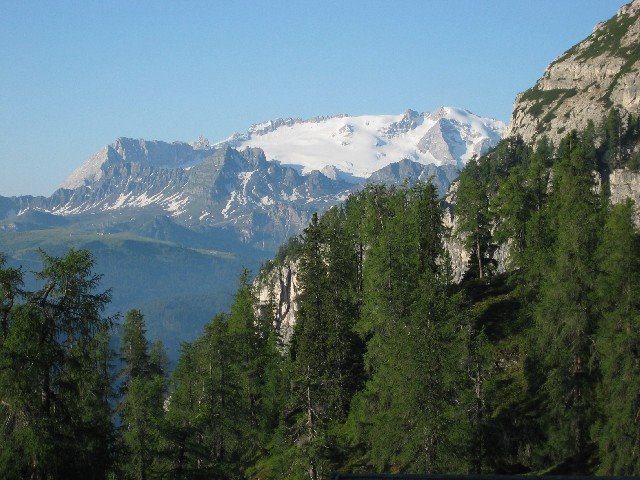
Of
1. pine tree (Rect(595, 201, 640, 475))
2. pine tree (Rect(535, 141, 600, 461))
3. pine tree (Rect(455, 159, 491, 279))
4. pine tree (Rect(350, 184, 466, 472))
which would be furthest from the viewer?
pine tree (Rect(455, 159, 491, 279))

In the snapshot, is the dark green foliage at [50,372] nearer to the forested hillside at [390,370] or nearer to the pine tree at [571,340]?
the forested hillside at [390,370]

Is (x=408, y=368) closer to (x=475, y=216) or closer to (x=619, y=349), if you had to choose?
(x=619, y=349)

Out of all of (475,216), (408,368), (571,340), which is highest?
(475,216)

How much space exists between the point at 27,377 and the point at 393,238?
33.7 m

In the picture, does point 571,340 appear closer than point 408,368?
No

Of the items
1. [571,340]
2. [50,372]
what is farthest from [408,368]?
[50,372]

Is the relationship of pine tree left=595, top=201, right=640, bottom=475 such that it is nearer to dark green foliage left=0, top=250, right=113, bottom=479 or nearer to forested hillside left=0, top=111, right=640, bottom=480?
forested hillside left=0, top=111, right=640, bottom=480

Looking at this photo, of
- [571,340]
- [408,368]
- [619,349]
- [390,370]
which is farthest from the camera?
[390,370]

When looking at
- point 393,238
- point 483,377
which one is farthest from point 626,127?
point 483,377

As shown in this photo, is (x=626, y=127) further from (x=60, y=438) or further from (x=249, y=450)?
(x=60, y=438)

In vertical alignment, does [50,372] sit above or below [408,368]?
above

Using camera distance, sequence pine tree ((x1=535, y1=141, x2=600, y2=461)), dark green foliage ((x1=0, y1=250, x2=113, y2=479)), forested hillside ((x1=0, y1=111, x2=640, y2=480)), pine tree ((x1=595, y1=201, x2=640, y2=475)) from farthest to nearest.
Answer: pine tree ((x1=535, y1=141, x2=600, y2=461)), pine tree ((x1=595, y1=201, x2=640, y2=475)), forested hillside ((x1=0, y1=111, x2=640, y2=480)), dark green foliage ((x1=0, y1=250, x2=113, y2=479))

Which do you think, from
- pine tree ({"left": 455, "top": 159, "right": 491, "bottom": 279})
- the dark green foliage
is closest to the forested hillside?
the dark green foliage

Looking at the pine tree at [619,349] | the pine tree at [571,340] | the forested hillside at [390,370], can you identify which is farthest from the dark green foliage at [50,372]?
the pine tree at [571,340]
